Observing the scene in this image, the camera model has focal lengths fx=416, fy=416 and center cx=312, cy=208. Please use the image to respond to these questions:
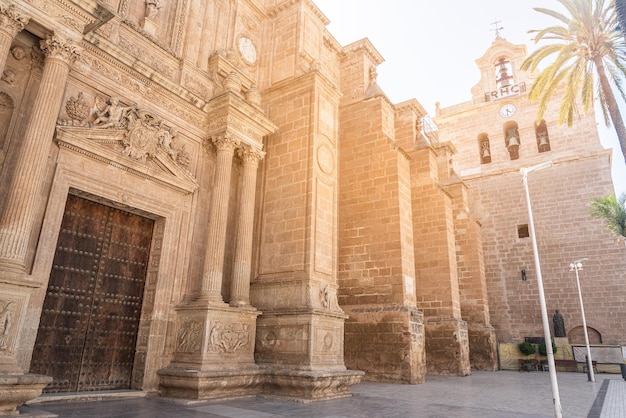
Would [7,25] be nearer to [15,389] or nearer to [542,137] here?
[15,389]

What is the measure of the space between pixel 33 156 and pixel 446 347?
43.8 feet

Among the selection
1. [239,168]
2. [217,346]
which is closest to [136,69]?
[239,168]

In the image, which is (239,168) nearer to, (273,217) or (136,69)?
(273,217)

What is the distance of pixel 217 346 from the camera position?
8.02 meters

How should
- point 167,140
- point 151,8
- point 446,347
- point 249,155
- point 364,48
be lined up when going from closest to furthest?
point 167,140 → point 151,8 → point 249,155 → point 446,347 → point 364,48

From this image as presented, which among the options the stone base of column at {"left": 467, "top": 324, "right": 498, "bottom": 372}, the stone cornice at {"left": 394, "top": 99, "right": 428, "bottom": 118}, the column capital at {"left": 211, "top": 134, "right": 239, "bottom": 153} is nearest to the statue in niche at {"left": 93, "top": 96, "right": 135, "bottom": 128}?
the column capital at {"left": 211, "top": 134, "right": 239, "bottom": 153}

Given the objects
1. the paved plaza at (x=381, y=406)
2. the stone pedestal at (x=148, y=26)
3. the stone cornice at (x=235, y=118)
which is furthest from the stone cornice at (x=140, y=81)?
the paved plaza at (x=381, y=406)

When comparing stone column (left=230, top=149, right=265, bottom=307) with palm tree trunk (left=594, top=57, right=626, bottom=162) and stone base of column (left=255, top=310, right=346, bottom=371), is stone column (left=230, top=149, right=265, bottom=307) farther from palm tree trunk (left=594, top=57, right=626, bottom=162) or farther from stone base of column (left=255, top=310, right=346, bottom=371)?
palm tree trunk (left=594, top=57, right=626, bottom=162)

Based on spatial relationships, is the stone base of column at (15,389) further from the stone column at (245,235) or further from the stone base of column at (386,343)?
the stone base of column at (386,343)

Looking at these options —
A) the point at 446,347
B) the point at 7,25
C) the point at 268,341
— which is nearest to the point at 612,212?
the point at 446,347

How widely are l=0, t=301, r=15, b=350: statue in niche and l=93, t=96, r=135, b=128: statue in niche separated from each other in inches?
144

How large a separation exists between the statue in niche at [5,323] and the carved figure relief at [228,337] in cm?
329

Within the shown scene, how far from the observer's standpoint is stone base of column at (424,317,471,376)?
1423cm

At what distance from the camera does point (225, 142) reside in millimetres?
9617
